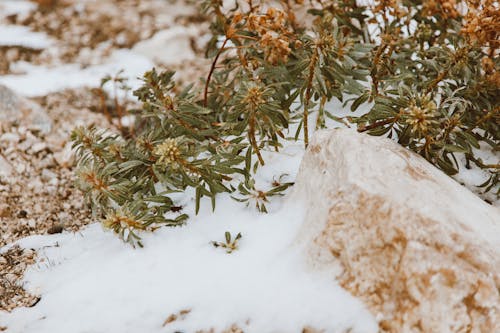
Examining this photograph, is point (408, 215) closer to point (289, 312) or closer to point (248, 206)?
point (289, 312)

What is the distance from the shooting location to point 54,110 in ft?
14.9

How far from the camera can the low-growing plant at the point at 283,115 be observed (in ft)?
8.61

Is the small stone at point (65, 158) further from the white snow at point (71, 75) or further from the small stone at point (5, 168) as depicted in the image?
the white snow at point (71, 75)

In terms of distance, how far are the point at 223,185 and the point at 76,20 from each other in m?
3.92

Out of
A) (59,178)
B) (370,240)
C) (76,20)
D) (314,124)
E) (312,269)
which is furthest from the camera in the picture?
(76,20)

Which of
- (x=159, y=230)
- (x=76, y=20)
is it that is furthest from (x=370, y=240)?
(x=76, y=20)

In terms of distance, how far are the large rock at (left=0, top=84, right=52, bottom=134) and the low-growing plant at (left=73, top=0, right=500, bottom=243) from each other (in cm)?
138

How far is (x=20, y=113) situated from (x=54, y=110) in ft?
1.29

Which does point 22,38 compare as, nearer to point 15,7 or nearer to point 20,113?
point 15,7

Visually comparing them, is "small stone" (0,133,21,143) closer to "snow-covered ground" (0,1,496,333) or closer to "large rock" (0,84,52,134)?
"large rock" (0,84,52,134)

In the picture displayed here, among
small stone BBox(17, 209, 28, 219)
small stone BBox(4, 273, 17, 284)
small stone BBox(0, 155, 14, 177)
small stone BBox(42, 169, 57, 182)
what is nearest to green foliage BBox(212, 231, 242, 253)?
small stone BBox(4, 273, 17, 284)

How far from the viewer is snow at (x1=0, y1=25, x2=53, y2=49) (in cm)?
539

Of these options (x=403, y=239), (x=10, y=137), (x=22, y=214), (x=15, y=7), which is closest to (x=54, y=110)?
(x=10, y=137)

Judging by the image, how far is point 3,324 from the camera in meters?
2.45
